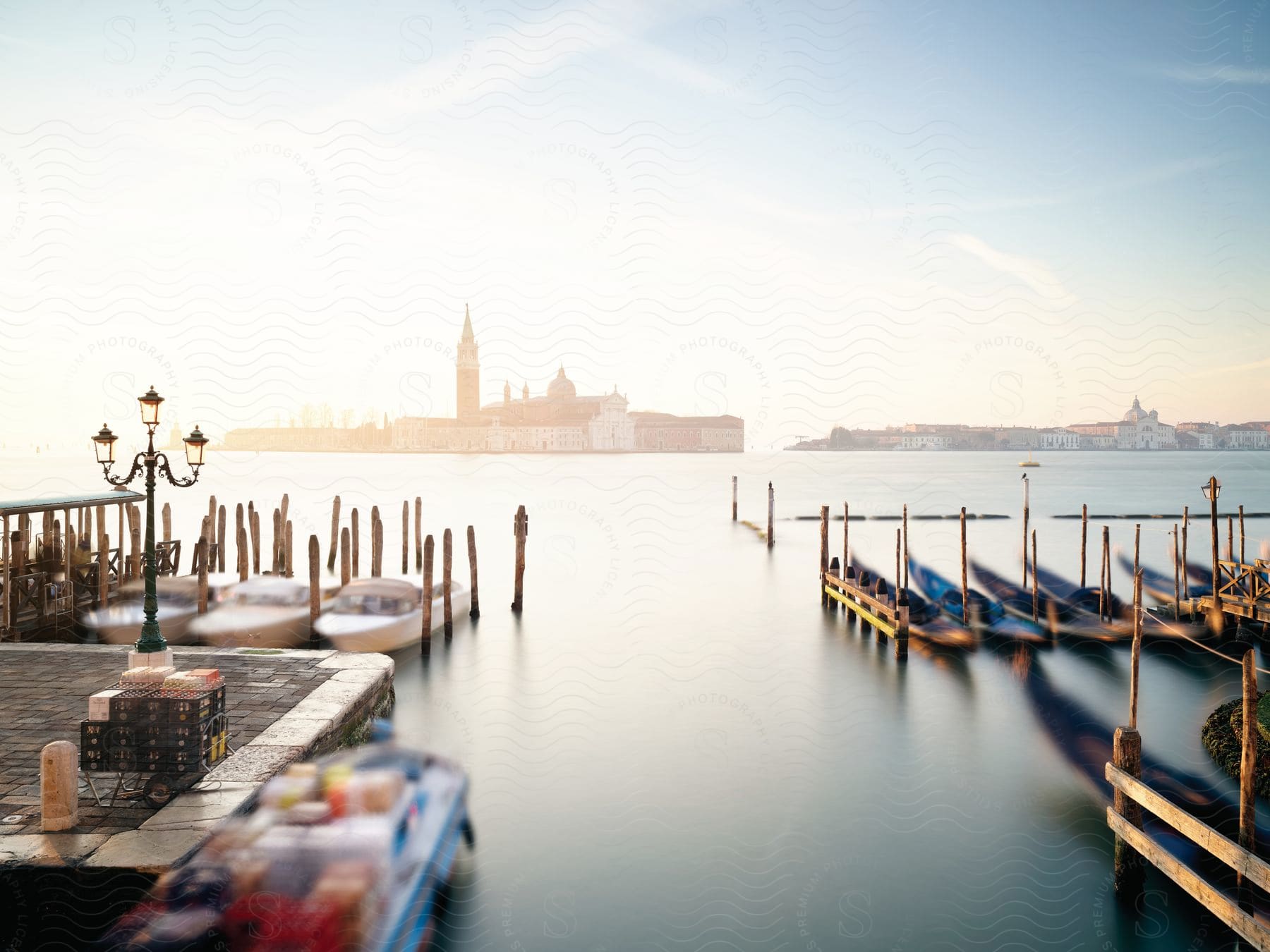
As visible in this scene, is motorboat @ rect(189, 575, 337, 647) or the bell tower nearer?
motorboat @ rect(189, 575, 337, 647)

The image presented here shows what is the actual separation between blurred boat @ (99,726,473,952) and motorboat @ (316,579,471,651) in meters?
5.35

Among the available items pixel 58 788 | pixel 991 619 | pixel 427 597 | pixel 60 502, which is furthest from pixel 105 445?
pixel 991 619

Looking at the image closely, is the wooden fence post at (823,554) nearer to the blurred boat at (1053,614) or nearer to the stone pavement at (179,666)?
the blurred boat at (1053,614)

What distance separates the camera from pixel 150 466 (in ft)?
18.7

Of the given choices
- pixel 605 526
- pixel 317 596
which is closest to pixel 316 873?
pixel 317 596

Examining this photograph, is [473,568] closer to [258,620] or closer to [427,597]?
[427,597]

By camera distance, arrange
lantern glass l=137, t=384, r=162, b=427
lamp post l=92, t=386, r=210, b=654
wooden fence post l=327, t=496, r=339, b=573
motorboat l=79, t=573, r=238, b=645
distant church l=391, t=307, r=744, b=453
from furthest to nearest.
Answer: distant church l=391, t=307, r=744, b=453, wooden fence post l=327, t=496, r=339, b=573, motorboat l=79, t=573, r=238, b=645, lantern glass l=137, t=384, r=162, b=427, lamp post l=92, t=386, r=210, b=654

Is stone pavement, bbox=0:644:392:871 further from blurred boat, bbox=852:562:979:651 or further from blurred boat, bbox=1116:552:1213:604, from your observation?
blurred boat, bbox=1116:552:1213:604

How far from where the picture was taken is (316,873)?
3449mm

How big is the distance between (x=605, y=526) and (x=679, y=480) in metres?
22.0

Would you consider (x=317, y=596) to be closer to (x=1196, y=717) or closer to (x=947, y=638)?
(x=947, y=638)

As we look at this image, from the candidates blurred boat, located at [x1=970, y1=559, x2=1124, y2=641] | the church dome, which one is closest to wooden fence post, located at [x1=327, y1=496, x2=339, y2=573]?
blurred boat, located at [x1=970, y1=559, x2=1124, y2=641]

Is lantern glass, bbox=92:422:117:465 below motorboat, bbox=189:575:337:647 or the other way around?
the other way around

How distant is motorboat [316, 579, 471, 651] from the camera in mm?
9523
